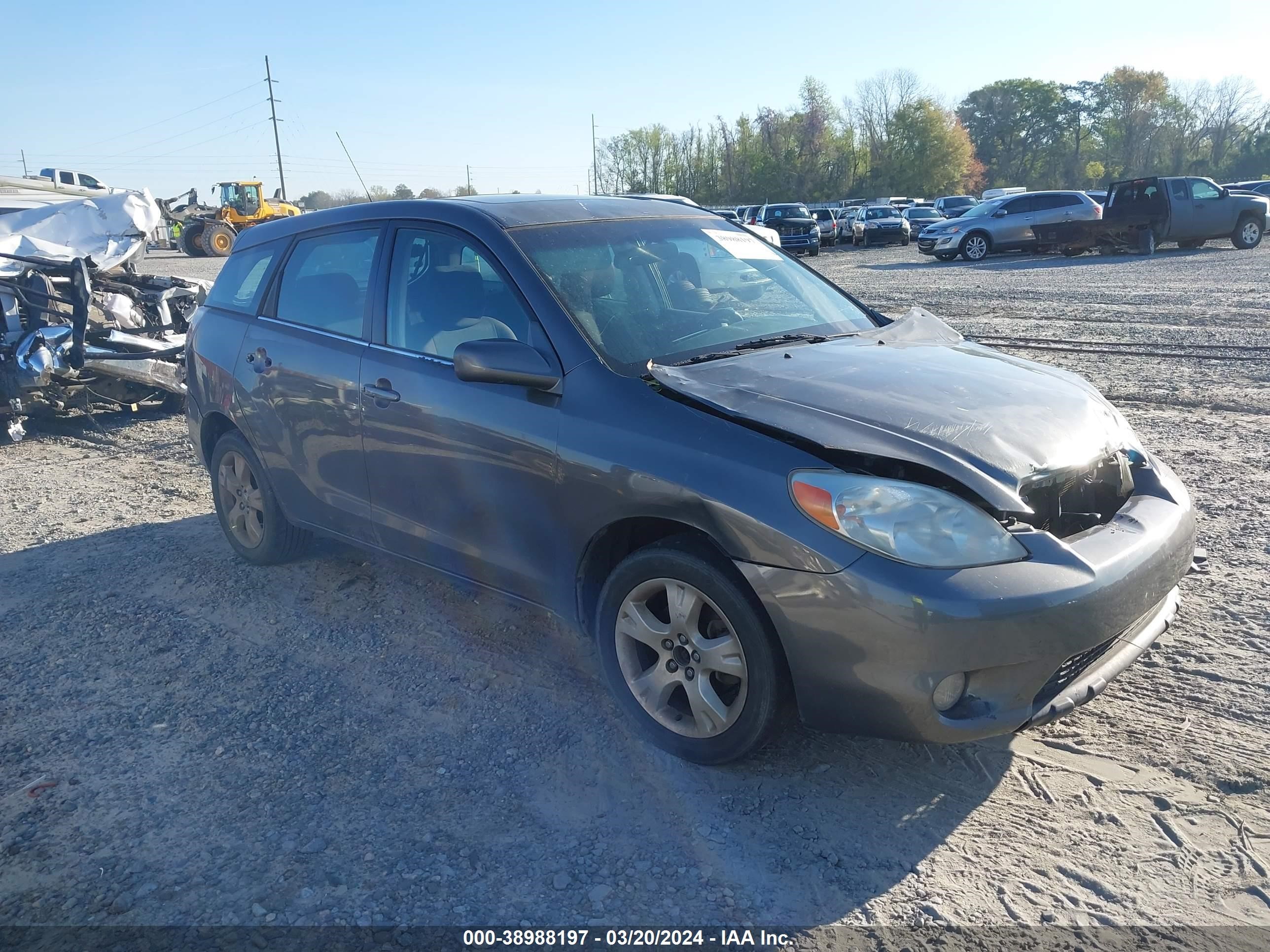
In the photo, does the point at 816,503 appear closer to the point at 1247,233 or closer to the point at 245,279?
the point at 245,279

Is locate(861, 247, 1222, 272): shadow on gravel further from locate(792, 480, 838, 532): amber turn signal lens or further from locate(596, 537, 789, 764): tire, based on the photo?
locate(792, 480, 838, 532): amber turn signal lens

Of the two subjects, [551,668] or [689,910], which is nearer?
[689,910]

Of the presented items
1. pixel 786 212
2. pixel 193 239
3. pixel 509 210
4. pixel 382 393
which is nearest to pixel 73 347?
pixel 382 393

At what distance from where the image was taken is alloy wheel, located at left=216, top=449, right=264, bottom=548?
4.89 meters

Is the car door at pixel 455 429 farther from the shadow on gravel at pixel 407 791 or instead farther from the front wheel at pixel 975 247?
the front wheel at pixel 975 247

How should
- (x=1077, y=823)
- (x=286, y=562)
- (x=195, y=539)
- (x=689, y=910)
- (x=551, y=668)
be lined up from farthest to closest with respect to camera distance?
1. (x=195, y=539)
2. (x=286, y=562)
3. (x=551, y=668)
4. (x=1077, y=823)
5. (x=689, y=910)

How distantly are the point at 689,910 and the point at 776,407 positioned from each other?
1.47 metres

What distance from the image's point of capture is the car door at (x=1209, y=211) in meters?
23.1

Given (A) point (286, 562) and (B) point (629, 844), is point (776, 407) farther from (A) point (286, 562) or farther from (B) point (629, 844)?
(A) point (286, 562)

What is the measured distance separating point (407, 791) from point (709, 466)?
4.70ft

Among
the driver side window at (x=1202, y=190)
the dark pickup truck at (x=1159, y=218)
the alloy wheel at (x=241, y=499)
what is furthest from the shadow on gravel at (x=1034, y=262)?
the alloy wheel at (x=241, y=499)

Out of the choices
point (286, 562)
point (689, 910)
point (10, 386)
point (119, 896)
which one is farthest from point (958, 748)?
point (10, 386)

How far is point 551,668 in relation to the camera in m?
3.83

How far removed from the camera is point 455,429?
3562mm
